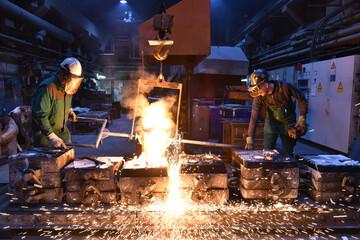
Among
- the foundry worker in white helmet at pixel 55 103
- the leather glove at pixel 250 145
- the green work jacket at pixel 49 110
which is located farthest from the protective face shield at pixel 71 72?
the leather glove at pixel 250 145

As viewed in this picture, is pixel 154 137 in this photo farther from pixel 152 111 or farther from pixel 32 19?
pixel 32 19

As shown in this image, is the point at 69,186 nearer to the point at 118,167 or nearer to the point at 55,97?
the point at 118,167

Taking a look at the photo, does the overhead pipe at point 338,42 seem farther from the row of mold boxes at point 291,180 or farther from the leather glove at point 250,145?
the row of mold boxes at point 291,180

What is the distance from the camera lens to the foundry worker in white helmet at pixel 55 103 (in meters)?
2.69

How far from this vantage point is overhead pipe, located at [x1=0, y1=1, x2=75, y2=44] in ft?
21.4

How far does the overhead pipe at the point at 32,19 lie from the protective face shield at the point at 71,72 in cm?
542

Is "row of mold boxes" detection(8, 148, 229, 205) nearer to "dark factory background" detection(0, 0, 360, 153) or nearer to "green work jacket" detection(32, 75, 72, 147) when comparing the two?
"green work jacket" detection(32, 75, 72, 147)

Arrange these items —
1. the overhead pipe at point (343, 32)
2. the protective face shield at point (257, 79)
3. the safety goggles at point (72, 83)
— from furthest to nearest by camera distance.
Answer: the overhead pipe at point (343, 32) → the protective face shield at point (257, 79) → the safety goggles at point (72, 83)

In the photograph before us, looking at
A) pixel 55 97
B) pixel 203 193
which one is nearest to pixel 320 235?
pixel 203 193

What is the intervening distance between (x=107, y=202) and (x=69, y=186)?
1.19ft

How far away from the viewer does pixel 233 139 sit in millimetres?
4648

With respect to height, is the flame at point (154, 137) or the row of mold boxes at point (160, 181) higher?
the flame at point (154, 137)

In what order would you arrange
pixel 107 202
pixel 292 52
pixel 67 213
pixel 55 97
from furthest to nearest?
pixel 292 52 → pixel 55 97 → pixel 107 202 → pixel 67 213

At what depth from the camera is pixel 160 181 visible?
6.38ft
